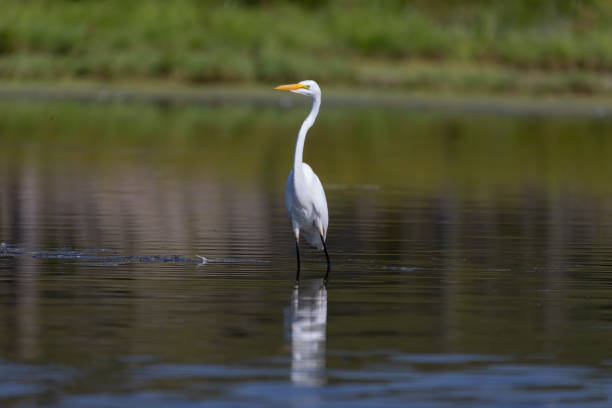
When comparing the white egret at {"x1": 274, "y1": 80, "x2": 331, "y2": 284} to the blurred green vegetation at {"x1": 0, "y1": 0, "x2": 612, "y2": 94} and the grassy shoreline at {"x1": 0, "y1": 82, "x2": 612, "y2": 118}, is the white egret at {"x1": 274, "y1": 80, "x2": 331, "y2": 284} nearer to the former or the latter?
the grassy shoreline at {"x1": 0, "y1": 82, "x2": 612, "y2": 118}

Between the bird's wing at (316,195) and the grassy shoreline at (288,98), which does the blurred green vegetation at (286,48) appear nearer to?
the grassy shoreline at (288,98)

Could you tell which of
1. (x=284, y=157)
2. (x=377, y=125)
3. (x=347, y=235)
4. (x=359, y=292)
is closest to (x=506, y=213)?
(x=347, y=235)

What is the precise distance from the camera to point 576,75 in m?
51.2

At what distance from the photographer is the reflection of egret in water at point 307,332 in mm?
8141

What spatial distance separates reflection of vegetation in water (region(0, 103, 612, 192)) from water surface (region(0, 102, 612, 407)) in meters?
0.20

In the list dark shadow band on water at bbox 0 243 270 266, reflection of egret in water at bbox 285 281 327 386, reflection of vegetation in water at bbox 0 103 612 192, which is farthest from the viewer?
reflection of vegetation in water at bbox 0 103 612 192

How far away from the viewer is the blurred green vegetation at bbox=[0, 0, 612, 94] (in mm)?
50812

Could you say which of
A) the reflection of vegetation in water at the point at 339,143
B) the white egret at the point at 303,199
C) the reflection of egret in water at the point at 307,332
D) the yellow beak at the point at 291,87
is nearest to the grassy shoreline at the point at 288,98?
the reflection of vegetation in water at the point at 339,143

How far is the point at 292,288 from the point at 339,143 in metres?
21.0

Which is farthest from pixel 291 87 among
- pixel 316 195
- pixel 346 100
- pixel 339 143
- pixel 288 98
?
pixel 288 98

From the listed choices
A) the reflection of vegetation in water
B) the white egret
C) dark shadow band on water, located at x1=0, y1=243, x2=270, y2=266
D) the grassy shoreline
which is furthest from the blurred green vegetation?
the white egret

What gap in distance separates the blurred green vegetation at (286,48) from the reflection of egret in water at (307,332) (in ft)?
128

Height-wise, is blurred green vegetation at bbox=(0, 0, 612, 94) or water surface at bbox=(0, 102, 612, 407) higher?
blurred green vegetation at bbox=(0, 0, 612, 94)

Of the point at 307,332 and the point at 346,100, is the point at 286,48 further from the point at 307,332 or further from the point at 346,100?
the point at 307,332
